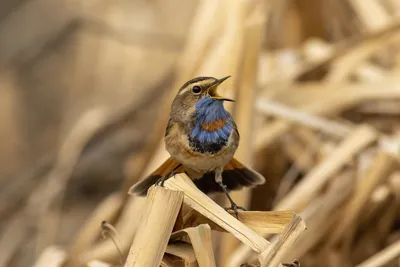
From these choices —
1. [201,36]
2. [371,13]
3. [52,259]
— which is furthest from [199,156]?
[371,13]

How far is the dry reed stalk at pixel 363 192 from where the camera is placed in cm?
181

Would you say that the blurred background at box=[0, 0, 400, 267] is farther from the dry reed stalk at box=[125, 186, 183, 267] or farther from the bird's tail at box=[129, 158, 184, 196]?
the dry reed stalk at box=[125, 186, 183, 267]

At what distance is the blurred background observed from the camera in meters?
1.83

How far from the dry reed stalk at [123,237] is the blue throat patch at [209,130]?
527mm

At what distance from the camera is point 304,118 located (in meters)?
2.15

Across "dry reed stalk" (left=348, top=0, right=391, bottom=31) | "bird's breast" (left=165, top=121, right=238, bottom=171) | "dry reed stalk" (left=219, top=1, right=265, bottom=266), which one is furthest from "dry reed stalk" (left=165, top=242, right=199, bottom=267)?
"dry reed stalk" (left=348, top=0, right=391, bottom=31)

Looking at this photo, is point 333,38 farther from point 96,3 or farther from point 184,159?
point 184,159

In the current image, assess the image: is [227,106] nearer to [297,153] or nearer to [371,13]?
[297,153]

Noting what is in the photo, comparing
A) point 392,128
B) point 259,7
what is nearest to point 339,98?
point 392,128

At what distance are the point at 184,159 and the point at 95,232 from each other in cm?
76

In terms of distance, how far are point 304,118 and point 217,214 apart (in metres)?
1.13

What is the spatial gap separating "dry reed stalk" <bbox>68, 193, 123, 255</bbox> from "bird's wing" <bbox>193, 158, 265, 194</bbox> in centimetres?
50

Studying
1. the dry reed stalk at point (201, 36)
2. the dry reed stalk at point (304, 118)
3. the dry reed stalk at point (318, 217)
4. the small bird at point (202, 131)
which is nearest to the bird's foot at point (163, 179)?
the small bird at point (202, 131)

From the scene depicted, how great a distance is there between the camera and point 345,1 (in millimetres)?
2973
